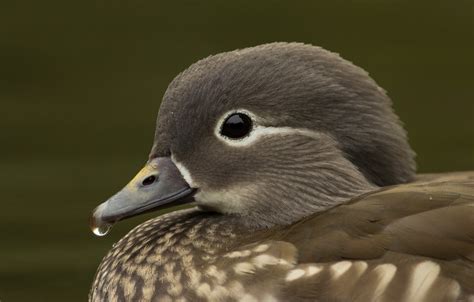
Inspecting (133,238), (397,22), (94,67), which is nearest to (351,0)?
(397,22)

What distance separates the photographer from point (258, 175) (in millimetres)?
5859

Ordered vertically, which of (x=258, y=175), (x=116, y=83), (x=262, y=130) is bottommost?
(x=258, y=175)

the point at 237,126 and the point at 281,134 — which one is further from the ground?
the point at 237,126

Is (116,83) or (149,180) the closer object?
(149,180)

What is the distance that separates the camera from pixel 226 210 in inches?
231

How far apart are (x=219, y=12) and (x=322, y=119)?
4.06 metres

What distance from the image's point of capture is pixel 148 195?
5762 millimetres

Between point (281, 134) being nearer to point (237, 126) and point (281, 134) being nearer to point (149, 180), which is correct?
point (237, 126)

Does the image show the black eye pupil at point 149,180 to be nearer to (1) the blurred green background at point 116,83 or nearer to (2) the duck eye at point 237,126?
(2) the duck eye at point 237,126

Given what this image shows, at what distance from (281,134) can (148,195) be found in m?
0.53

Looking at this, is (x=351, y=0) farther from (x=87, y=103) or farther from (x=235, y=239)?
(x=235, y=239)

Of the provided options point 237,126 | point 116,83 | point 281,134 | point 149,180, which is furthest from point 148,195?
point 116,83

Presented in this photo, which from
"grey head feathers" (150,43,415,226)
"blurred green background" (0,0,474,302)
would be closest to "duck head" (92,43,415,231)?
"grey head feathers" (150,43,415,226)

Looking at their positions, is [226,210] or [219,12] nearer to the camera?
[226,210]
